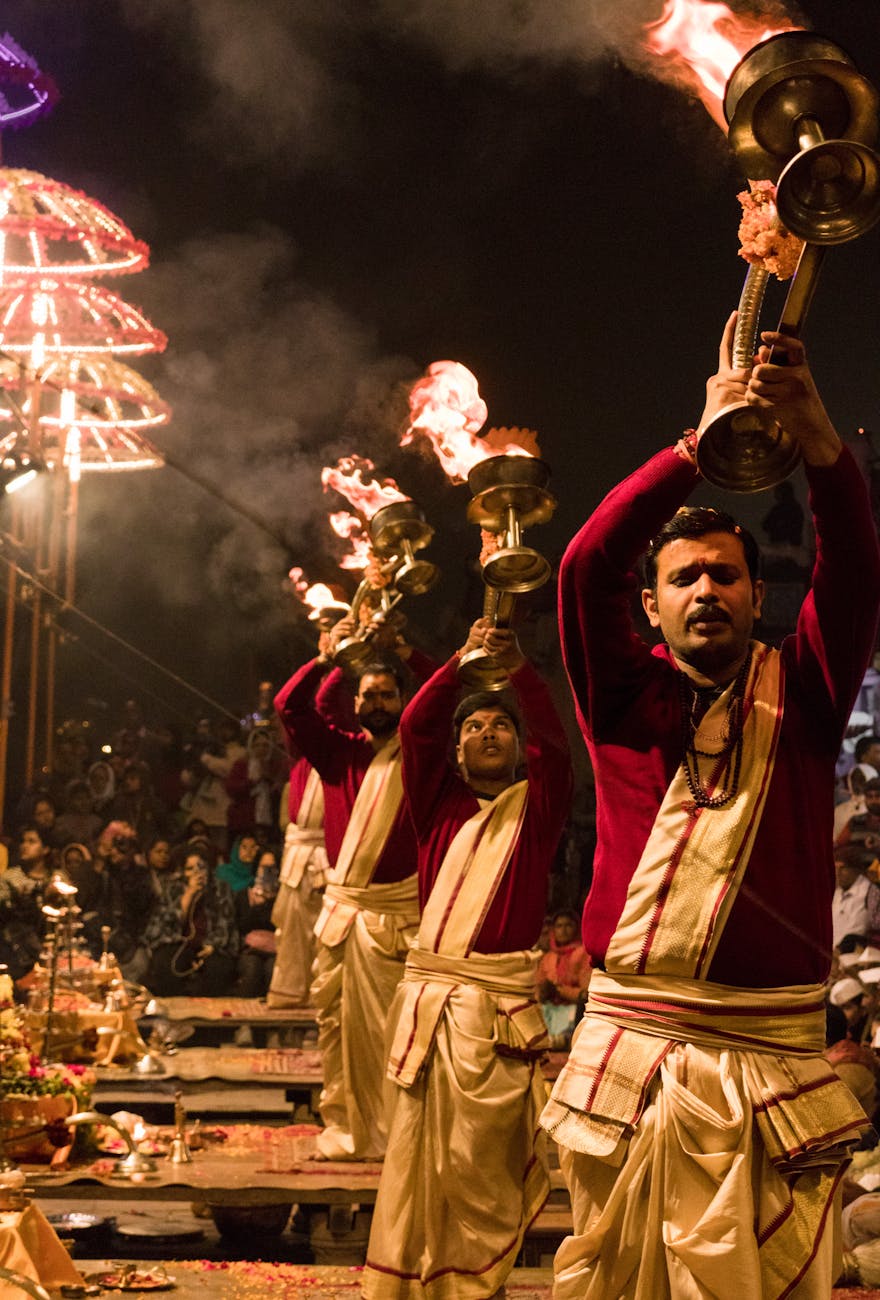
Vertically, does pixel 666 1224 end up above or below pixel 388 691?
below

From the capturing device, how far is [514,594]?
4.05 metres

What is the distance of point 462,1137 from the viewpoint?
412 centimetres

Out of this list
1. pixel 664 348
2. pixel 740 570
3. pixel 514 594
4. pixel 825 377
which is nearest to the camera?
pixel 740 570

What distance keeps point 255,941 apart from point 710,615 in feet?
27.0

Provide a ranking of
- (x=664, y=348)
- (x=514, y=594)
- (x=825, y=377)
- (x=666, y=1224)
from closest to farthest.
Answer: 1. (x=666, y=1224)
2. (x=514, y=594)
3. (x=825, y=377)
4. (x=664, y=348)

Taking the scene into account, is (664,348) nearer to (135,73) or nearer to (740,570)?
(740,570)

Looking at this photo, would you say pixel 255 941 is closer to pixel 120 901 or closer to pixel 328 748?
pixel 120 901

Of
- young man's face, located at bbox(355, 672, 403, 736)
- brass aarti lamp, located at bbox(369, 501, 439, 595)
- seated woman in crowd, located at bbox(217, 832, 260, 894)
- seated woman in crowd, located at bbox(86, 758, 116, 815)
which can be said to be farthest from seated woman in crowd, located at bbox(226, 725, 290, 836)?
brass aarti lamp, located at bbox(369, 501, 439, 595)

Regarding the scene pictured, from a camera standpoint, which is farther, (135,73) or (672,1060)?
(135,73)

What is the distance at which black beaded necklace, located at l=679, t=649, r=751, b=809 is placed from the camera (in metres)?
2.38

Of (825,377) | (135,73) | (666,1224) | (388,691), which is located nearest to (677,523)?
(666,1224)

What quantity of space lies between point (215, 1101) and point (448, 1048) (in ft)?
11.2

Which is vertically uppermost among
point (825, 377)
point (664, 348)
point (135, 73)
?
point (135, 73)

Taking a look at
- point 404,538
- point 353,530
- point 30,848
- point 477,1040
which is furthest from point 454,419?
point 30,848
